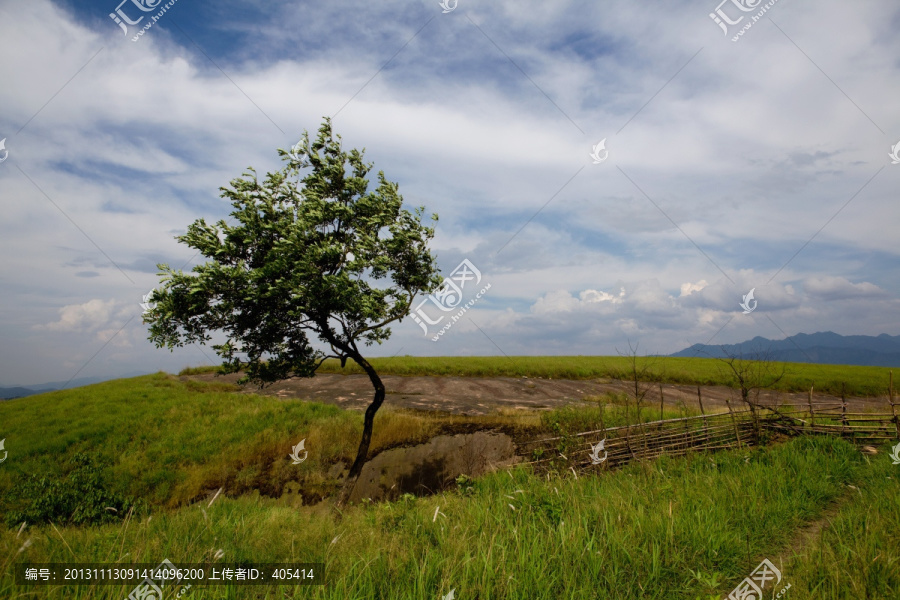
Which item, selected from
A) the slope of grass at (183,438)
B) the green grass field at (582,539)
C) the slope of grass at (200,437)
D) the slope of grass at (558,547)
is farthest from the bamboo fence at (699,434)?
the slope of grass at (183,438)

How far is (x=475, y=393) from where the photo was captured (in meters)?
31.6

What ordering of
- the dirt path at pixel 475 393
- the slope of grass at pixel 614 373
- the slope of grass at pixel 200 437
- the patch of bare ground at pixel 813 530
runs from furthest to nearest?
the slope of grass at pixel 614 373 → the dirt path at pixel 475 393 → the slope of grass at pixel 200 437 → the patch of bare ground at pixel 813 530

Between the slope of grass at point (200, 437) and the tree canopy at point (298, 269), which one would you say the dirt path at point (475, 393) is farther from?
the tree canopy at point (298, 269)

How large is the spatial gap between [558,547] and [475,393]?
26558mm

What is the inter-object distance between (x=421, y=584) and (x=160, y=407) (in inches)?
1041

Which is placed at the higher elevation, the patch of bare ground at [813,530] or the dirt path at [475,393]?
the patch of bare ground at [813,530]

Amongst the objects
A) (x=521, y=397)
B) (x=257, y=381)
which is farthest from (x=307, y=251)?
(x=521, y=397)

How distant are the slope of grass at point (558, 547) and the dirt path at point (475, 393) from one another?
18.7 meters

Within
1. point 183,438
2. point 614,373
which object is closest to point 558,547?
point 183,438

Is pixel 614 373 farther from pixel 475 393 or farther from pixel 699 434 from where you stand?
pixel 699 434

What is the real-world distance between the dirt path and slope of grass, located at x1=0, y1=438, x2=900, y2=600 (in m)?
18.7

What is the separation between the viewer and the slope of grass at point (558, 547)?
4551 mm

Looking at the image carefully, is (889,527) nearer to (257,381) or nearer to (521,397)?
(257,381)

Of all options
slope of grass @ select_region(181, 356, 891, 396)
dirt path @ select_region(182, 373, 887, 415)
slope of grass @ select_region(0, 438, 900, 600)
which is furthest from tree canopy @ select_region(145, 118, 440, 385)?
slope of grass @ select_region(181, 356, 891, 396)
